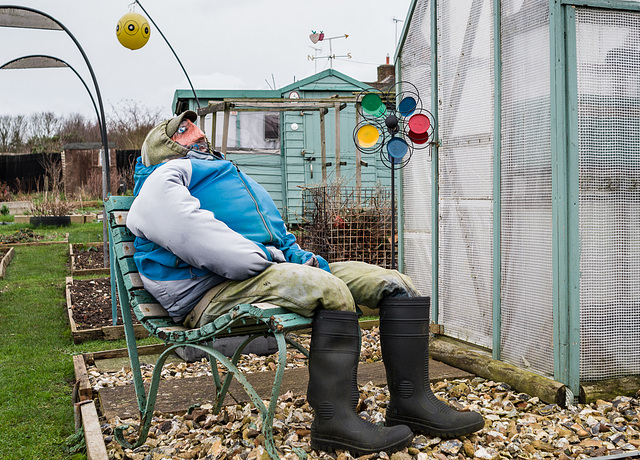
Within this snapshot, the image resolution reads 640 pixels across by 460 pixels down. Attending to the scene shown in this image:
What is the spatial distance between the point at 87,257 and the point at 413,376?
8596 mm

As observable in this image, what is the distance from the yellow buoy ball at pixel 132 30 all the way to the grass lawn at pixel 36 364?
10.9 ft

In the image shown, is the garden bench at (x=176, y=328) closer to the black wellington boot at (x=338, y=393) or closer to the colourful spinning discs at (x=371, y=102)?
the black wellington boot at (x=338, y=393)

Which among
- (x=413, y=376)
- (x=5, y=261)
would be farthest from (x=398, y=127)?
(x=5, y=261)

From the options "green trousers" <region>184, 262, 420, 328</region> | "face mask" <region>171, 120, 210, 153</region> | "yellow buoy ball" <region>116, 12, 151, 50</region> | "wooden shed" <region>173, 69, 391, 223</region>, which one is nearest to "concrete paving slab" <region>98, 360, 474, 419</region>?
"green trousers" <region>184, 262, 420, 328</region>

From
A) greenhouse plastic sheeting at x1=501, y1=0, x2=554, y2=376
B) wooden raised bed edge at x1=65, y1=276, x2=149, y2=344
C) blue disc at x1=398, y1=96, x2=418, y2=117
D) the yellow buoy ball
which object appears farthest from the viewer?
the yellow buoy ball

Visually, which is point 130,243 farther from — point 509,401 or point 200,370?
point 509,401

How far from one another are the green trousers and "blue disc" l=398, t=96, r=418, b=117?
77.3 inches

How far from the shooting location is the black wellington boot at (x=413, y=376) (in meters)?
2.47

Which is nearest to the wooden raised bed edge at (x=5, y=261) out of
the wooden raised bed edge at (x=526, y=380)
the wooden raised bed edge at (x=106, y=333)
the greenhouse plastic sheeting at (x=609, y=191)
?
the wooden raised bed edge at (x=106, y=333)

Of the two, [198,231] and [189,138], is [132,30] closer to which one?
[189,138]

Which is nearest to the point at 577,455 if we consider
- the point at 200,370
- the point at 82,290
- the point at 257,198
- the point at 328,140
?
the point at 257,198

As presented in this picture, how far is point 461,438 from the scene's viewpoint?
2555 mm

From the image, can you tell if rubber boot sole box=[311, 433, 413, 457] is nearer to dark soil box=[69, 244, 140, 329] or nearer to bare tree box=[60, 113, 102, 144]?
dark soil box=[69, 244, 140, 329]

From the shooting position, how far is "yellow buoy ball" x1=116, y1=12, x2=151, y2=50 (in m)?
8.13
